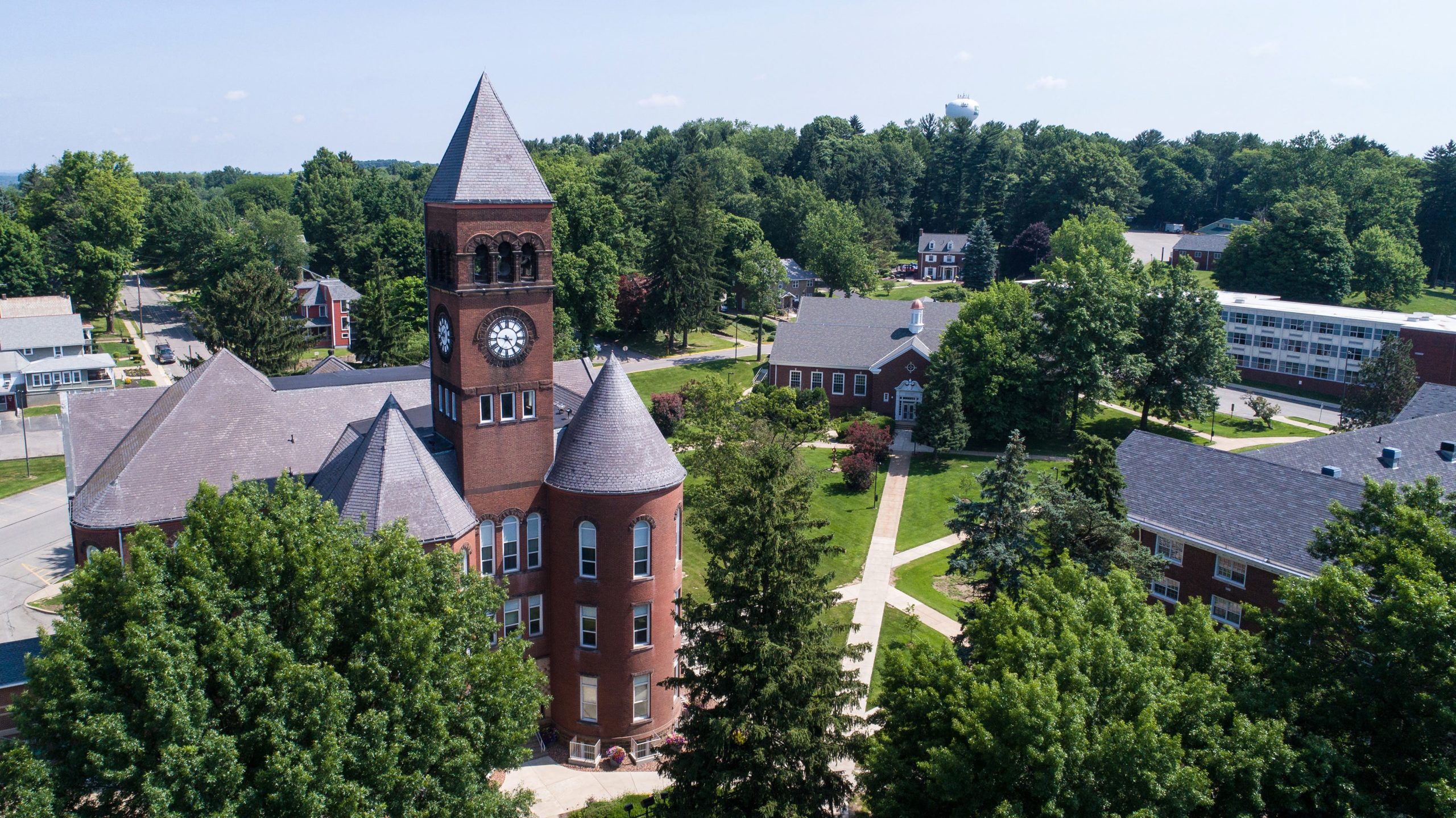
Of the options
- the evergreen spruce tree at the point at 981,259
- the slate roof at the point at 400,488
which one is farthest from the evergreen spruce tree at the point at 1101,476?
the evergreen spruce tree at the point at 981,259

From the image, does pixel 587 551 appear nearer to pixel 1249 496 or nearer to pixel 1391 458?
pixel 1249 496

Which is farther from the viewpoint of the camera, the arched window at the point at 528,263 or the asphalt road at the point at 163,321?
the asphalt road at the point at 163,321

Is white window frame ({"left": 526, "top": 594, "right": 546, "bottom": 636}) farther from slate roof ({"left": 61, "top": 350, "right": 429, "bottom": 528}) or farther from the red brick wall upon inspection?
slate roof ({"left": 61, "top": 350, "right": 429, "bottom": 528})

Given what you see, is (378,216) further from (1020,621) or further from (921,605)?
(1020,621)

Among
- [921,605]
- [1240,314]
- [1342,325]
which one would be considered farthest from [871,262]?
[921,605]

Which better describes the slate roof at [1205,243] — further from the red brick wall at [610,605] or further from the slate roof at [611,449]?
the red brick wall at [610,605]

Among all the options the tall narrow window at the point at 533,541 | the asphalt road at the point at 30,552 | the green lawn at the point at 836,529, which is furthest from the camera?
the green lawn at the point at 836,529

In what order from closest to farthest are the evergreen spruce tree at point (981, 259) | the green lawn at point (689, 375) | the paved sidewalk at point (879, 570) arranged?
the paved sidewalk at point (879, 570) → the green lawn at point (689, 375) → the evergreen spruce tree at point (981, 259)
